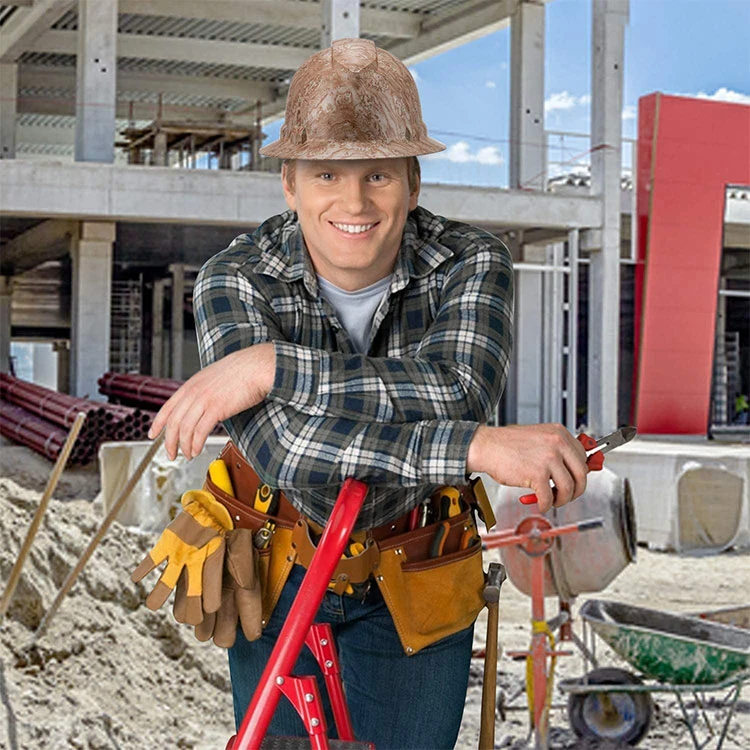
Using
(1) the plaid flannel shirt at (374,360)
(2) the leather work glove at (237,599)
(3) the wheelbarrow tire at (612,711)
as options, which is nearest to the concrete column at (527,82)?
(3) the wheelbarrow tire at (612,711)

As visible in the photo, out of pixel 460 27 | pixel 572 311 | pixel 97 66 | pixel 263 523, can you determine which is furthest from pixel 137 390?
pixel 263 523

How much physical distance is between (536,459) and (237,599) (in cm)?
66

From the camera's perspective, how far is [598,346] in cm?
2331

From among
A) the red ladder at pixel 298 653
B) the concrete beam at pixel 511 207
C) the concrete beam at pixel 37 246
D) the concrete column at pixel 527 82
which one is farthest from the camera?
the concrete column at pixel 527 82

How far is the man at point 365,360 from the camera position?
192 centimetres

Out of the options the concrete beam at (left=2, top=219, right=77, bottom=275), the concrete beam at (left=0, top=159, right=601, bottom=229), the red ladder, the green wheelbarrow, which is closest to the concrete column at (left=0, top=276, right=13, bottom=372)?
the concrete beam at (left=2, top=219, right=77, bottom=275)

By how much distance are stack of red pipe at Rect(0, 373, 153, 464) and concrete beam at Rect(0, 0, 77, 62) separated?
7544mm

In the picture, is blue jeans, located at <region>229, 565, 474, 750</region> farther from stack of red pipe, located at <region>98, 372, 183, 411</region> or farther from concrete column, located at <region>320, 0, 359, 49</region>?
concrete column, located at <region>320, 0, 359, 49</region>

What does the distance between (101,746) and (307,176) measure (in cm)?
449

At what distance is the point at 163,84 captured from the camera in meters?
31.9

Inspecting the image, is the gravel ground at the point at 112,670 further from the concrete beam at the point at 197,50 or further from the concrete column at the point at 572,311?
the concrete beam at the point at 197,50

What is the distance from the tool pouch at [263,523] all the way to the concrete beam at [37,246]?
21187 mm

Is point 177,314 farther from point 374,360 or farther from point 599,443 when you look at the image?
point 599,443

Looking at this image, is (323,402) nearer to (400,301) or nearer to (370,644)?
(400,301)
